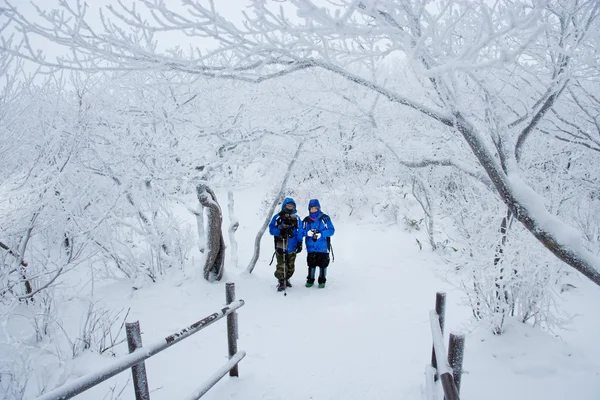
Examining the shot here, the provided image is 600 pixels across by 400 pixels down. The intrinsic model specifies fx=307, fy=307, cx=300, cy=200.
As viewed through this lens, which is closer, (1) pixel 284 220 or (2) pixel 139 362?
(2) pixel 139 362

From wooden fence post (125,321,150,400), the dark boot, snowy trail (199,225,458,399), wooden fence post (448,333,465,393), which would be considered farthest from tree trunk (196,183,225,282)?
wooden fence post (448,333,465,393)

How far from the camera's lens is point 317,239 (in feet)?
21.5

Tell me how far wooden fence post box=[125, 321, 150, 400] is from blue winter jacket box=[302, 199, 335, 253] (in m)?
4.55

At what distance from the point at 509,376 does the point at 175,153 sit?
5.67 m

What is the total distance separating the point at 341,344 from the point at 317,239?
8.31 ft

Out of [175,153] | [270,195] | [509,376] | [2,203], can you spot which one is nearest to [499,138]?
[509,376]

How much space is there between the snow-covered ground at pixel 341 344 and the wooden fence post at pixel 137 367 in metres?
0.71

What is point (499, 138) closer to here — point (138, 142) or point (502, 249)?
point (502, 249)

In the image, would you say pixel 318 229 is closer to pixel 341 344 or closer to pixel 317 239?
pixel 317 239

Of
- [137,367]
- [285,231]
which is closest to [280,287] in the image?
[285,231]

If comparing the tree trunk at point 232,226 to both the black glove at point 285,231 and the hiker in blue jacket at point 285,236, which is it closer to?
the hiker in blue jacket at point 285,236

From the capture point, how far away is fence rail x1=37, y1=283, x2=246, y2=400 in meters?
1.49

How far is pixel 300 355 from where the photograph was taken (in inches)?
160

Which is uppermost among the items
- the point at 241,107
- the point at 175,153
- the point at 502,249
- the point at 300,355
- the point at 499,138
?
the point at 241,107
